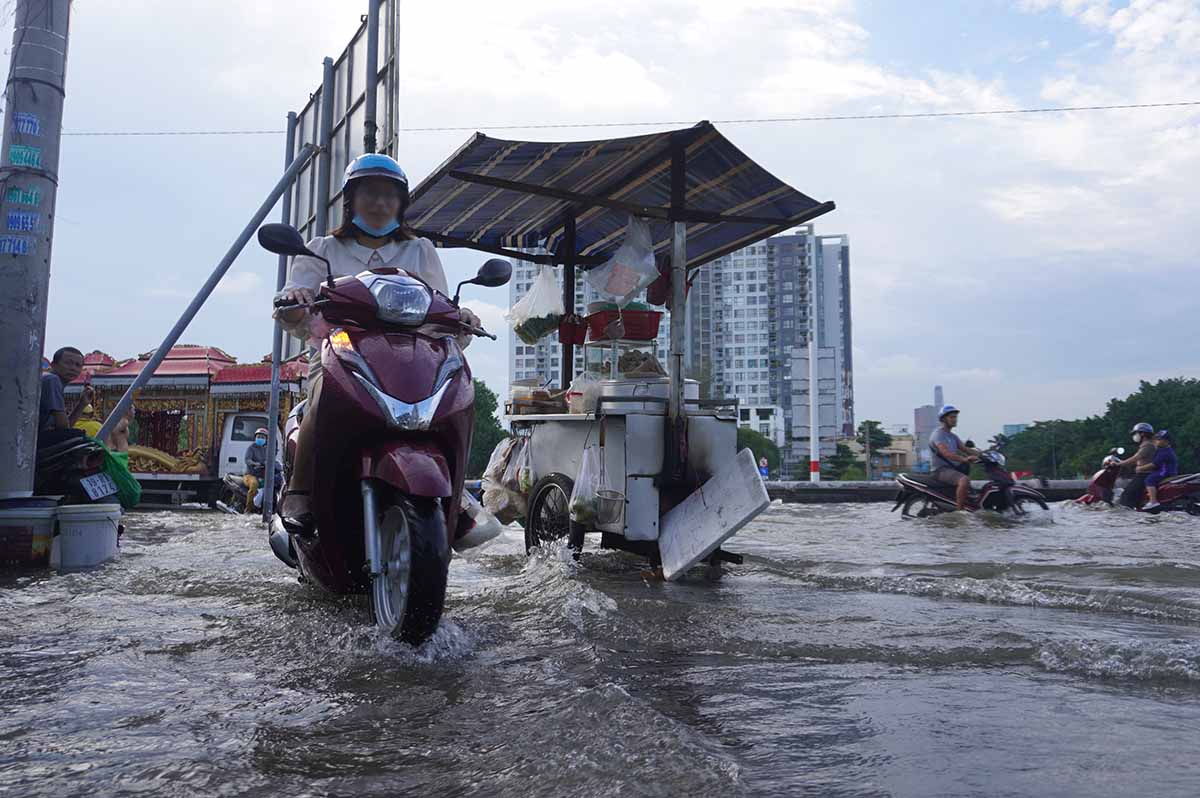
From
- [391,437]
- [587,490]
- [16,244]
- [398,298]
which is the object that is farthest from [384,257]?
[16,244]

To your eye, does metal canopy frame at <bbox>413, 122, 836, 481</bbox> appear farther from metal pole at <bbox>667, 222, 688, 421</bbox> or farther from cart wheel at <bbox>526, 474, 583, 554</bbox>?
cart wheel at <bbox>526, 474, 583, 554</bbox>

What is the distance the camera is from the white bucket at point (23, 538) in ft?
17.5

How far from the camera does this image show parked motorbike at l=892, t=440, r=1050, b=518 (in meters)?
11.7

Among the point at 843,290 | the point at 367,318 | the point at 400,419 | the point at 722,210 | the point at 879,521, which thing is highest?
the point at 843,290

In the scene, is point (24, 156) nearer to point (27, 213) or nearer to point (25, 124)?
point (25, 124)

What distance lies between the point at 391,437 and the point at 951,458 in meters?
10.3

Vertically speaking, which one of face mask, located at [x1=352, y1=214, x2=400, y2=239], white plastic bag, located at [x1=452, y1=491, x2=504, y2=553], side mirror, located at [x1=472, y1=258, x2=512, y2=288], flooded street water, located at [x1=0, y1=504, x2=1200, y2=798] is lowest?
flooded street water, located at [x1=0, y1=504, x2=1200, y2=798]

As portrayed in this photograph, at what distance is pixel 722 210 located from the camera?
298 inches

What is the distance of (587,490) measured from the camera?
589 centimetres

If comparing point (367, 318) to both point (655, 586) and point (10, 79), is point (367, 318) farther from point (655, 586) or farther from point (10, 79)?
point (10, 79)

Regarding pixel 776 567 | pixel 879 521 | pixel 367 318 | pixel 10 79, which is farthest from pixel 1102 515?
pixel 10 79

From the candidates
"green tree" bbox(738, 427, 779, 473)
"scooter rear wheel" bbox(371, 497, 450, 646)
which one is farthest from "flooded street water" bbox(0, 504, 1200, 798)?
"green tree" bbox(738, 427, 779, 473)

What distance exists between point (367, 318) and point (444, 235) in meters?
5.43

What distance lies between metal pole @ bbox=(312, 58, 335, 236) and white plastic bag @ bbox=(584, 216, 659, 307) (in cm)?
314
